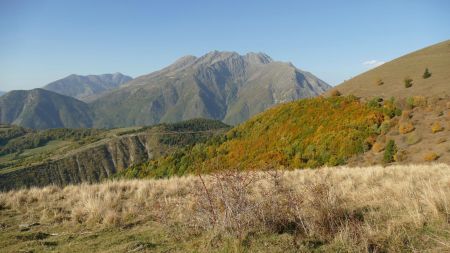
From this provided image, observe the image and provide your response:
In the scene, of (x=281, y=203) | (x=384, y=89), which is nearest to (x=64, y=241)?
(x=281, y=203)

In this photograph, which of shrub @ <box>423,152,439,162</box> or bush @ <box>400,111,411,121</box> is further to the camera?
bush @ <box>400,111,411,121</box>

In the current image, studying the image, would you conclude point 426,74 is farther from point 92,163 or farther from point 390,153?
point 92,163

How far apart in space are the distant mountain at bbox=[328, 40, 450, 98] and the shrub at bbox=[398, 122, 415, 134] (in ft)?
30.2

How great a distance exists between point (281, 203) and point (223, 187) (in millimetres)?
1371

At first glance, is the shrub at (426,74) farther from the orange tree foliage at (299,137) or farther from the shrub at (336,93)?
the shrub at (336,93)

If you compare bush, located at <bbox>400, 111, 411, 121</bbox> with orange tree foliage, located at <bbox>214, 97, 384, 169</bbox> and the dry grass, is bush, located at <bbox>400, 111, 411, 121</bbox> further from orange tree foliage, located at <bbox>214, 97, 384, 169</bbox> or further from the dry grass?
the dry grass

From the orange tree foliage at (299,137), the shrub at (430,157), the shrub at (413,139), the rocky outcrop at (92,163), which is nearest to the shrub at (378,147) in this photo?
the orange tree foliage at (299,137)

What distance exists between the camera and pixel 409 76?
6284cm

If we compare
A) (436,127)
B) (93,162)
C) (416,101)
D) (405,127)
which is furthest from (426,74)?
(93,162)

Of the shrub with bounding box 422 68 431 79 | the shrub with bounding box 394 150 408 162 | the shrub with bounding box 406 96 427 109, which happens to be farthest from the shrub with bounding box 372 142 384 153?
the shrub with bounding box 422 68 431 79

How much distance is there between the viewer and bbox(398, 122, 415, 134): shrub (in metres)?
44.2

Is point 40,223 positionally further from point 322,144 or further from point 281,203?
point 322,144

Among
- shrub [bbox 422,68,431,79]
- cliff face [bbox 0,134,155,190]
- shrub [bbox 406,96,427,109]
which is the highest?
shrub [bbox 422,68,431,79]

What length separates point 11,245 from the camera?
8.04 m
